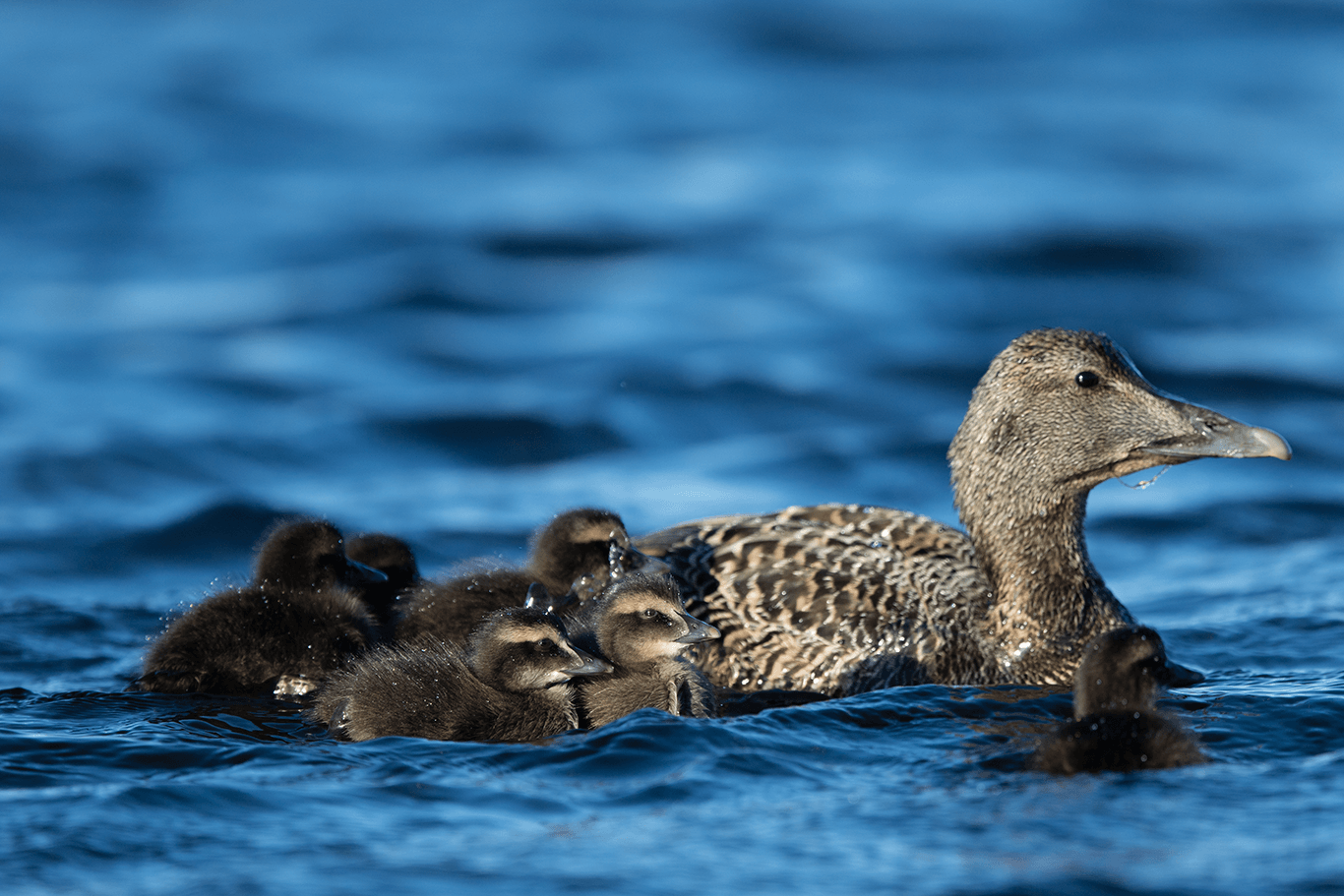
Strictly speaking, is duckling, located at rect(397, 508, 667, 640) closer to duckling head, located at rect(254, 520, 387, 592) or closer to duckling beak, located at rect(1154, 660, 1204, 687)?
duckling head, located at rect(254, 520, 387, 592)

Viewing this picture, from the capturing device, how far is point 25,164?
19.1 metres

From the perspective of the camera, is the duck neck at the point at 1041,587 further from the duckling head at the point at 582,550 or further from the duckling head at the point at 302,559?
the duckling head at the point at 302,559

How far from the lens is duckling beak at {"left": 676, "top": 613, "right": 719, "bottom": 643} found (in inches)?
257

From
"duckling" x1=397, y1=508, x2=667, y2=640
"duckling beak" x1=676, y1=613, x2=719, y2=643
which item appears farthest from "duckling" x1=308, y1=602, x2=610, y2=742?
"duckling" x1=397, y1=508, x2=667, y2=640

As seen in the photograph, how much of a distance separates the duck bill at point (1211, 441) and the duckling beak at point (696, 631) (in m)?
2.12

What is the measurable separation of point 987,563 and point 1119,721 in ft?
5.87

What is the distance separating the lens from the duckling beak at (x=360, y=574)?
299 inches

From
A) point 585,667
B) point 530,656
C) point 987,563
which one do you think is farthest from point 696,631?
point 987,563

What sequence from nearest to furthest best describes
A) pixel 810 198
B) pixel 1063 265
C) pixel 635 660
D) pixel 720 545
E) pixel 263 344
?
pixel 635 660 → pixel 720 545 → pixel 263 344 → pixel 1063 265 → pixel 810 198

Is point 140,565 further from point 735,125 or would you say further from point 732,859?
point 735,125

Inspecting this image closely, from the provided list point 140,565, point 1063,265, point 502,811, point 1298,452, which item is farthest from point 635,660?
point 1063,265

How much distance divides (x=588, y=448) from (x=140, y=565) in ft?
11.5

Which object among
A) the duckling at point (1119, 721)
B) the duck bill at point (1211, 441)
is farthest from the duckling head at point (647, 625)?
the duck bill at point (1211, 441)

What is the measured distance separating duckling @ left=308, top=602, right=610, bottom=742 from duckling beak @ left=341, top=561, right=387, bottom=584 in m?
1.14
